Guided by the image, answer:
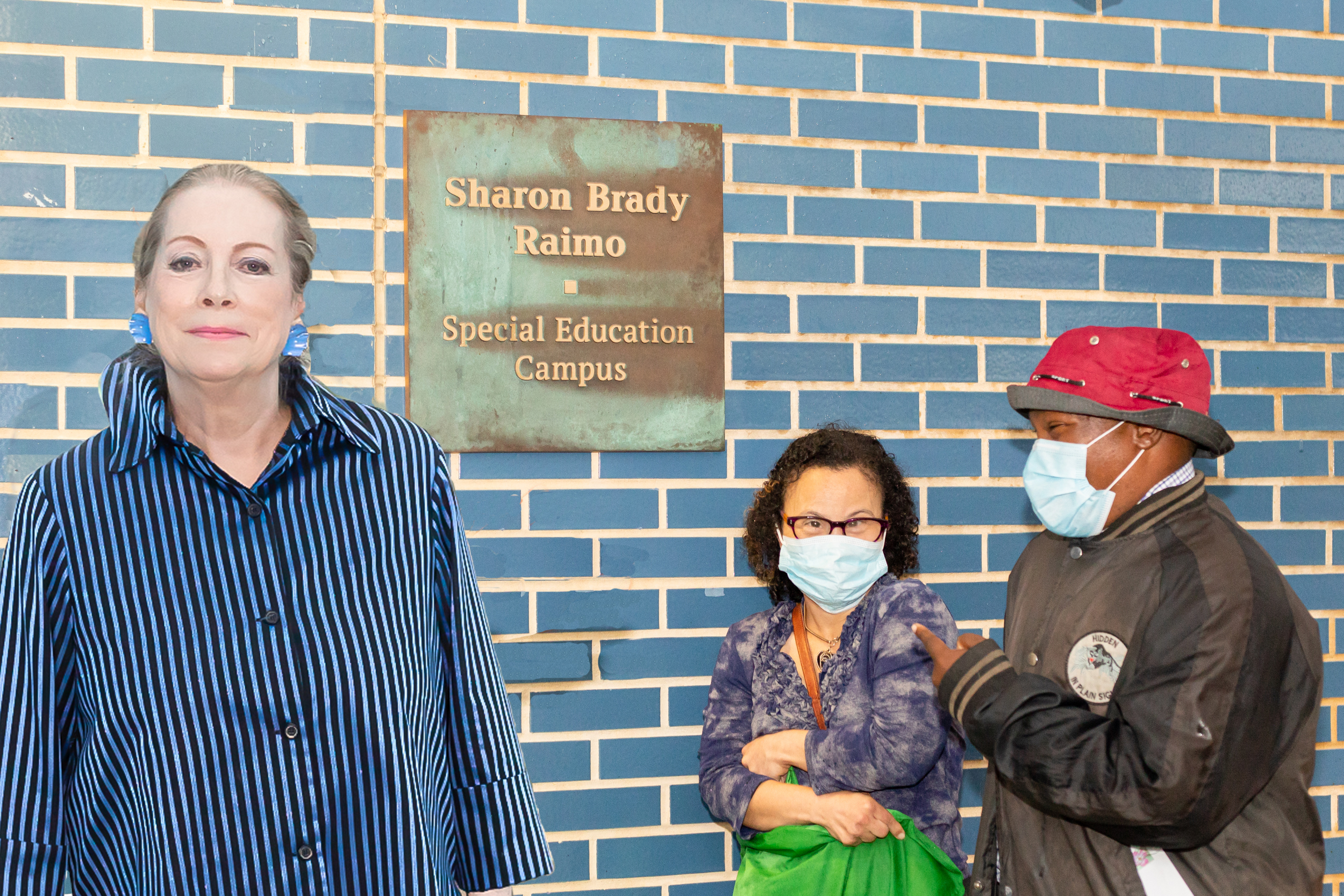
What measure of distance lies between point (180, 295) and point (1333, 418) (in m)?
3.17

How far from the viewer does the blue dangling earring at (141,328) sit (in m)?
1.78

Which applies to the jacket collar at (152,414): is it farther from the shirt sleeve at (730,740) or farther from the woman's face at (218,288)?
the shirt sleeve at (730,740)

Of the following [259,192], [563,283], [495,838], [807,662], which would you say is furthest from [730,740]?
[259,192]

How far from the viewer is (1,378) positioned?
98.8 inches

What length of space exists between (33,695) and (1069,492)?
190cm

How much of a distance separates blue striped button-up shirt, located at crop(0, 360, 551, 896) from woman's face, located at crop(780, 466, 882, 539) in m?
1.05

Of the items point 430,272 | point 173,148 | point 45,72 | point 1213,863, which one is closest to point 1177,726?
point 1213,863

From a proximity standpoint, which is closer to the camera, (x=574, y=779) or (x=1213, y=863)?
(x=1213, y=863)

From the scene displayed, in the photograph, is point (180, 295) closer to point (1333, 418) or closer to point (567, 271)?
point (567, 271)

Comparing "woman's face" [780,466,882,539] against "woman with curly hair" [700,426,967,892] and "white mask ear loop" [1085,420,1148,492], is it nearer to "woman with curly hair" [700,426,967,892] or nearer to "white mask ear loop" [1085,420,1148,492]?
"woman with curly hair" [700,426,967,892]

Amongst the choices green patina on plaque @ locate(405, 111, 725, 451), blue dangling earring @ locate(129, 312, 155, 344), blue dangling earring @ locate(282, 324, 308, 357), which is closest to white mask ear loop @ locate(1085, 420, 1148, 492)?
green patina on plaque @ locate(405, 111, 725, 451)

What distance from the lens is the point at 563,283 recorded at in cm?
273

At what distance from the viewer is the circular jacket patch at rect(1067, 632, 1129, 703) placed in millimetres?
1911

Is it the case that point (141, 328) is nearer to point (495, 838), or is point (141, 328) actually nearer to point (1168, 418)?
point (495, 838)
